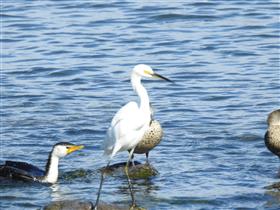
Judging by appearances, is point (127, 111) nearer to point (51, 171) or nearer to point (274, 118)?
point (51, 171)

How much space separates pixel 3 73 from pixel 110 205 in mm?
8396

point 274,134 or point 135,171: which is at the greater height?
point 274,134

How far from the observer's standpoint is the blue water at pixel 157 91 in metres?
11.7

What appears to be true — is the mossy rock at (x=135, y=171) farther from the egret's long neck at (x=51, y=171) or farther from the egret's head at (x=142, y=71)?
the egret's head at (x=142, y=71)

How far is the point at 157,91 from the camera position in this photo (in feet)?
56.8

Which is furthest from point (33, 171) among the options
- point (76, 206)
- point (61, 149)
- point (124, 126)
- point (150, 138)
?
point (124, 126)

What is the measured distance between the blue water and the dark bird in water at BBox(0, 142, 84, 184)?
4.5 inches

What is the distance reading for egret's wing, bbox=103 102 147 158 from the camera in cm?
1044

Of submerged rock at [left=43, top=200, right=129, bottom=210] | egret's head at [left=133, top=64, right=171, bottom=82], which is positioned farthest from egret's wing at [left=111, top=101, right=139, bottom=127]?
submerged rock at [left=43, top=200, right=129, bottom=210]

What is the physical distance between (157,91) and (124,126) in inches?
272

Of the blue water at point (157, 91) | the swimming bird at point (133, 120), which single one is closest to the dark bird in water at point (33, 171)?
the blue water at point (157, 91)

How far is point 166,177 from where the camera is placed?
39.6 feet

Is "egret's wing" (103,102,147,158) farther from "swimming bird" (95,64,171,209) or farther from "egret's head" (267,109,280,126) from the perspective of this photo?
"egret's head" (267,109,280,126)

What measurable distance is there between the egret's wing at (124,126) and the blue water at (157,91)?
0.83 metres
